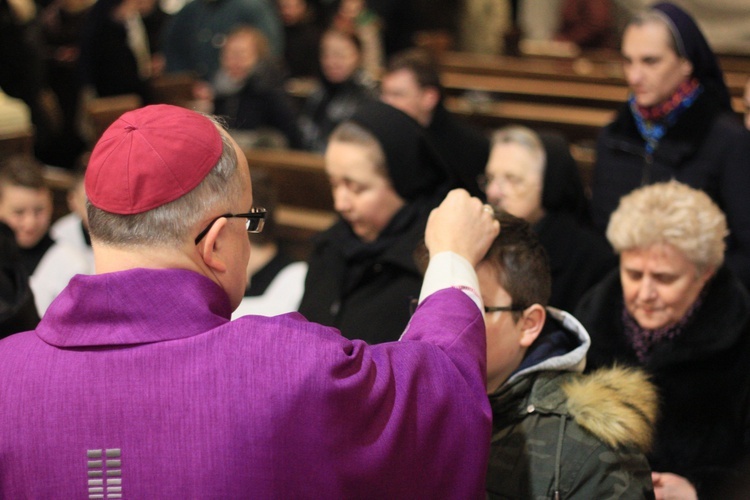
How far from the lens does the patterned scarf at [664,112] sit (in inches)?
151

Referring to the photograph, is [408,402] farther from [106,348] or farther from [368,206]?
[368,206]

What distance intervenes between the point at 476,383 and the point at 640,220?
1349mm

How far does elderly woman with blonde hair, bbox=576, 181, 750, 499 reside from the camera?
105 inches

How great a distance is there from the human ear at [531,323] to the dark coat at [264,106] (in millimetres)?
5012

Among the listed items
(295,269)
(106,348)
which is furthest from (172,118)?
(295,269)

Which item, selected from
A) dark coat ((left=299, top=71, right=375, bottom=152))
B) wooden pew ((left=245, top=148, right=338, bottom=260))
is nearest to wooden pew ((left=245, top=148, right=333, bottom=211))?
wooden pew ((left=245, top=148, right=338, bottom=260))

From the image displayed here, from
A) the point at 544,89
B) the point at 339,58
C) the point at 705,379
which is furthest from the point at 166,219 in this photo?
the point at 544,89

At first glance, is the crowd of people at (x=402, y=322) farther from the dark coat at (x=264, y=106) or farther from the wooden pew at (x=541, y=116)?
the dark coat at (x=264, y=106)

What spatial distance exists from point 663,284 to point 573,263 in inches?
35.9

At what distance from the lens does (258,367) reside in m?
1.46

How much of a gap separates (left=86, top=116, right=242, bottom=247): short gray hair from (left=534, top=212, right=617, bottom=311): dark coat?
2.29 metres

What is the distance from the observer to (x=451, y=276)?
69.2 inches

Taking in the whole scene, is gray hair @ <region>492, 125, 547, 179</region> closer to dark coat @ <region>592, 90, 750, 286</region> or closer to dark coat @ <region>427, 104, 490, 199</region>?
dark coat @ <region>592, 90, 750, 286</region>

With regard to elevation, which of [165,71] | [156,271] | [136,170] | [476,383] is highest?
[136,170]
